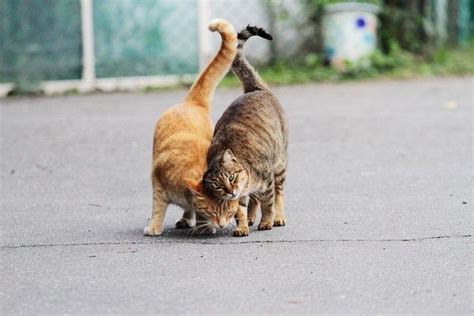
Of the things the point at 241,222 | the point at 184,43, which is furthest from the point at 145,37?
the point at 241,222

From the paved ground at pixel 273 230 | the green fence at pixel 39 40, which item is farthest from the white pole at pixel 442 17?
the green fence at pixel 39 40

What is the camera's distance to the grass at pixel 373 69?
14742 millimetres

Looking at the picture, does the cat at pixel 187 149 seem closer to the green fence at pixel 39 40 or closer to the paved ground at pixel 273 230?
the paved ground at pixel 273 230

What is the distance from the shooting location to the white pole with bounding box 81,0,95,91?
1438 centimetres

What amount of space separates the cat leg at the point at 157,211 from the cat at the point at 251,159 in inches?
14.6

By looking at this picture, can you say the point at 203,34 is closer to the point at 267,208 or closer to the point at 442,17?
the point at 442,17

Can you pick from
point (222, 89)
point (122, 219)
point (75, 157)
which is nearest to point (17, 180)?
point (75, 157)

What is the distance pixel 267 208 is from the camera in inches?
268

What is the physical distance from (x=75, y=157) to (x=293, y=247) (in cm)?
406

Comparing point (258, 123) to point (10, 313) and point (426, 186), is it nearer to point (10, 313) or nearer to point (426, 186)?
point (426, 186)

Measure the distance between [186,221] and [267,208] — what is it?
565 mm

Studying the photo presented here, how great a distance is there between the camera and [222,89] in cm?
1392

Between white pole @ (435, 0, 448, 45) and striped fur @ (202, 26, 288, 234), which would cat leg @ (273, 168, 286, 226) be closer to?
striped fur @ (202, 26, 288, 234)

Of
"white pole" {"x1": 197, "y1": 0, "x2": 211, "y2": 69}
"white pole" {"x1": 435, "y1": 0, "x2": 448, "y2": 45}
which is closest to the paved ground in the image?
"white pole" {"x1": 197, "y1": 0, "x2": 211, "y2": 69}
